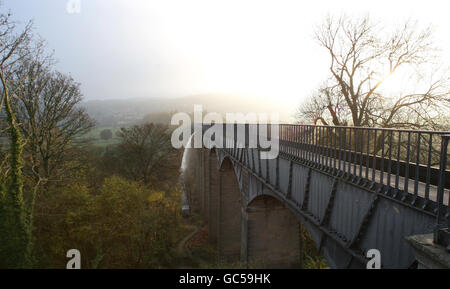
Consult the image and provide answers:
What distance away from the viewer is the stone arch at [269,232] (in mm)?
14898

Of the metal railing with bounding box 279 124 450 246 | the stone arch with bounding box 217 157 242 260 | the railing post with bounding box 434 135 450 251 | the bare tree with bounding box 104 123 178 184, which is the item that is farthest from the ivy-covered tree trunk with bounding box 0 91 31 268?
the bare tree with bounding box 104 123 178 184

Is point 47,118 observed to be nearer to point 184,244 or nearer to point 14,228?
point 14,228

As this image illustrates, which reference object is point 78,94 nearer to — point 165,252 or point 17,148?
point 17,148

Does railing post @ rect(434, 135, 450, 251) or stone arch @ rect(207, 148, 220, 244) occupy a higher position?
railing post @ rect(434, 135, 450, 251)

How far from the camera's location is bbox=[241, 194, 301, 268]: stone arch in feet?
48.9

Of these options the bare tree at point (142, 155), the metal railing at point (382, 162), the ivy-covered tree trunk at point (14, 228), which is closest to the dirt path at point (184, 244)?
the bare tree at point (142, 155)

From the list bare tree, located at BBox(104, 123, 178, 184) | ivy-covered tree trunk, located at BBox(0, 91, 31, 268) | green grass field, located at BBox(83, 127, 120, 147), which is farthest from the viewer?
bare tree, located at BBox(104, 123, 178, 184)

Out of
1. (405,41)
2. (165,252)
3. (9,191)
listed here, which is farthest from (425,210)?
(165,252)

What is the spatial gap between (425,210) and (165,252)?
19.8m

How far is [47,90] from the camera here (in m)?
15.9

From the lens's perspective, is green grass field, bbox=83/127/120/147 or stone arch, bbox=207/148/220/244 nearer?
green grass field, bbox=83/127/120/147

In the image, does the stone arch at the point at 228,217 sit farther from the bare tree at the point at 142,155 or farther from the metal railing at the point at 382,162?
the metal railing at the point at 382,162

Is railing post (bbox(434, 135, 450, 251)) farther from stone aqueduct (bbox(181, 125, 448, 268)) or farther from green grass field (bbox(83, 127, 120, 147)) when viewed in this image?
green grass field (bbox(83, 127, 120, 147))

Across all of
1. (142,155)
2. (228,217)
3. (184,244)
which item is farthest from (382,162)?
(142,155)
